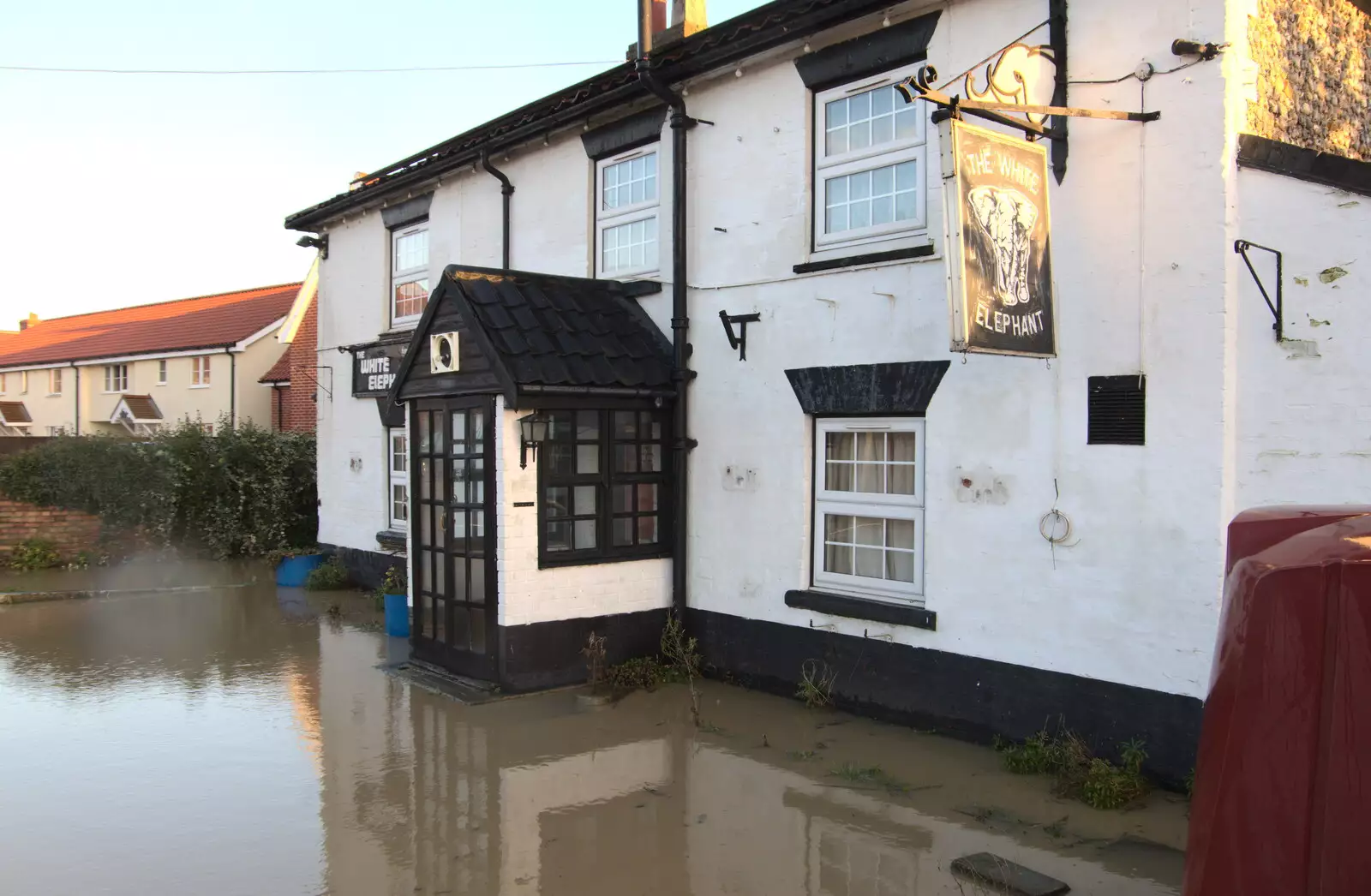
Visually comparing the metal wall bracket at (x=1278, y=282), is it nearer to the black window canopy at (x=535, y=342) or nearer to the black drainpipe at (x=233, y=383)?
the black window canopy at (x=535, y=342)

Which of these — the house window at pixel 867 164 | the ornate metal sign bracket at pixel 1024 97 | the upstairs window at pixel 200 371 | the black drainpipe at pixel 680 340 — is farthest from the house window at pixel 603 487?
the upstairs window at pixel 200 371

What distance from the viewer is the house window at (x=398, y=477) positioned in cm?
1419

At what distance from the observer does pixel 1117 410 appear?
6.52 metres

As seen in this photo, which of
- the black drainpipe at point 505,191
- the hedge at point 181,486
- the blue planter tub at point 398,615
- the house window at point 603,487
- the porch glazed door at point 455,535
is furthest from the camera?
the hedge at point 181,486

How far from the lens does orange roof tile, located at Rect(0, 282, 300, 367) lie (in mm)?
29953

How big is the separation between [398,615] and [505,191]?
17.0ft

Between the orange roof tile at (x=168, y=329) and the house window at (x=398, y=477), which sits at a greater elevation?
the orange roof tile at (x=168, y=329)

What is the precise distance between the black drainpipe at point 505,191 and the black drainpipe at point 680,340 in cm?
298

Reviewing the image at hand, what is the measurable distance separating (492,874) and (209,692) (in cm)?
498

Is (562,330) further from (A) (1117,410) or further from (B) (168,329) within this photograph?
(B) (168,329)

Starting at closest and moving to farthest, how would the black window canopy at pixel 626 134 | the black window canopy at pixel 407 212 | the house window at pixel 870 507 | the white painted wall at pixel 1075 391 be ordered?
the white painted wall at pixel 1075 391 → the house window at pixel 870 507 → the black window canopy at pixel 626 134 → the black window canopy at pixel 407 212

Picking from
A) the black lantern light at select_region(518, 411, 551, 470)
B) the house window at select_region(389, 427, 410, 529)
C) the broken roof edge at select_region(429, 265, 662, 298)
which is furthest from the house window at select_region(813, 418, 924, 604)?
the house window at select_region(389, 427, 410, 529)

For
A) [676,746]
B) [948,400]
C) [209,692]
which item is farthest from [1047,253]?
[209,692]

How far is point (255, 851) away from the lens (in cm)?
553
